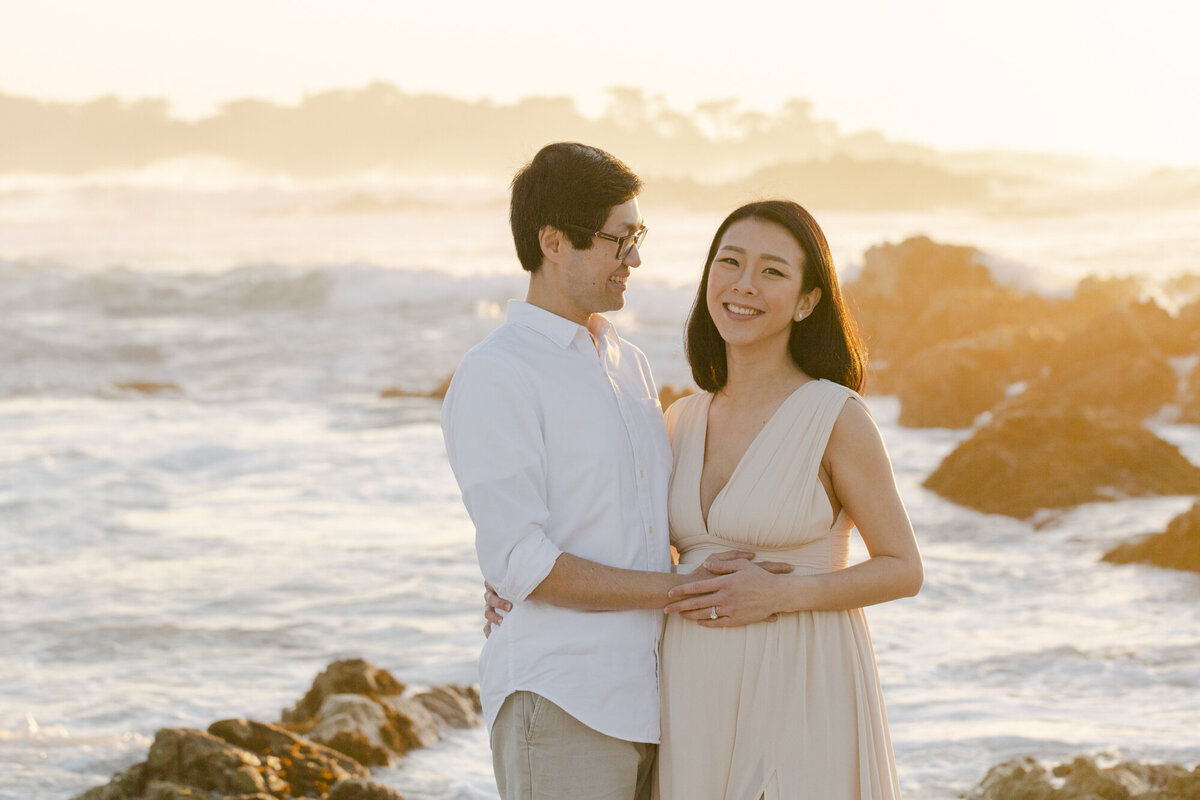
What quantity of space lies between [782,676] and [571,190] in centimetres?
121

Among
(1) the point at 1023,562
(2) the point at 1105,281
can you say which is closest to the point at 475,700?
(1) the point at 1023,562

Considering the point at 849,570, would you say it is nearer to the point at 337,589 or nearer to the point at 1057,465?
the point at 337,589

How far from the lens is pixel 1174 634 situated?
8172 mm

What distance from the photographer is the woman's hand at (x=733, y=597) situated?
9.30 feet

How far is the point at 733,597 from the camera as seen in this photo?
2838 millimetres

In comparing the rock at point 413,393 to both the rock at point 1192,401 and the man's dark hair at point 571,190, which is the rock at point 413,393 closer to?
the rock at point 1192,401

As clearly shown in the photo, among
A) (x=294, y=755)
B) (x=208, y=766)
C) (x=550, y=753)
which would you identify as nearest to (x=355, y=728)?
(x=294, y=755)

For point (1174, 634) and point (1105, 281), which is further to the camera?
point (1105, 281)

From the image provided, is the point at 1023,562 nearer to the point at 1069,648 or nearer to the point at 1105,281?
the point at 1069,648

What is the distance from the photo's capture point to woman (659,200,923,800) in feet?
9.34

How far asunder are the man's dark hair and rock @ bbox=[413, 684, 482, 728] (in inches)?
171

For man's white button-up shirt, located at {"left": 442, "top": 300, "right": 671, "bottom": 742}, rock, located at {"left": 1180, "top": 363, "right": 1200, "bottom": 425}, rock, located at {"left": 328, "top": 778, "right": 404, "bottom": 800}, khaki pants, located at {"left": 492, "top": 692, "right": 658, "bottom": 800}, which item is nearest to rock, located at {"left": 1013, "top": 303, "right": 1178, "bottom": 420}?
rock, located at {"left": 1180, "top": 363, "right": 1200, "bottom": 425}

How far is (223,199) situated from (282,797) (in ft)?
183

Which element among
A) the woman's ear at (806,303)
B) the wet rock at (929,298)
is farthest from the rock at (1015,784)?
the wet rock at (929,298)
